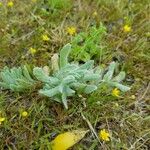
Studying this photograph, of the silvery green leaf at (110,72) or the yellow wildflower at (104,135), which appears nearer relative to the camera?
the yellow wildflower at (104,135)

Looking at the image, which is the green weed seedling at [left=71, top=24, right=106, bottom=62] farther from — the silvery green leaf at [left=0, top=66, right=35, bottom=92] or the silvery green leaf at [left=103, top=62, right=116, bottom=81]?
the silvery green leaf at [left=0, top=66, right=35, bottom=92]

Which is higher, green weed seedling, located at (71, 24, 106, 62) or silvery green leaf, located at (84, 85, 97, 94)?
green weed seedling, located at (71, 24, 106, 62)

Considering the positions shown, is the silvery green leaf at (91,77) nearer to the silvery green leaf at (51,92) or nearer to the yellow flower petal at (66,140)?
the silvery green leaf at (51,92)

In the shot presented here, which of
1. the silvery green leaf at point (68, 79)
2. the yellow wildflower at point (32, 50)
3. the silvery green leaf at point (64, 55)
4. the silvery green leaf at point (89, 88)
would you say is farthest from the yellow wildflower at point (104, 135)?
the yellow wildflower at point (32, 50)

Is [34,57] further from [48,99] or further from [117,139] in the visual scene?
[117,139]

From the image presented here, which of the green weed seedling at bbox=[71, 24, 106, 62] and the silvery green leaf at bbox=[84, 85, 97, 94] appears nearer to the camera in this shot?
the silvery green leaf at bbox=[84, 85, 97, 94]

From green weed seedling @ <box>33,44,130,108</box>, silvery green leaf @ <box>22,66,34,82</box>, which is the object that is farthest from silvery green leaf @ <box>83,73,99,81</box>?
silvery green leaf @ <box>22,66,34,82</box>

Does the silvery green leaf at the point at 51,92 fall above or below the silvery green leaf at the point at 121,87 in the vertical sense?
above

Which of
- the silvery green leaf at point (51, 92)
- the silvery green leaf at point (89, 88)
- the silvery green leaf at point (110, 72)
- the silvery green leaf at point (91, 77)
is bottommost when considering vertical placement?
the silvery green leaf at point (110, 72)
